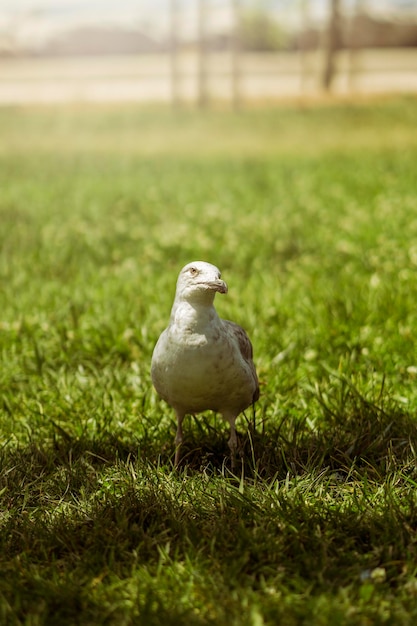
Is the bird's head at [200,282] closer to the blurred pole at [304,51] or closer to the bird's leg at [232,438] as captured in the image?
the bird's leg at [232,438]

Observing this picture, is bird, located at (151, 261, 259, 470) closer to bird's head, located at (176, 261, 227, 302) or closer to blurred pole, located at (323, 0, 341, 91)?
bird's head, located at (176, 261, 227, 302)

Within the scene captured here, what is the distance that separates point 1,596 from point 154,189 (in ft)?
22.3

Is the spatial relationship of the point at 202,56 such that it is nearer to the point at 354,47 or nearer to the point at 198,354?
the point at 354,47

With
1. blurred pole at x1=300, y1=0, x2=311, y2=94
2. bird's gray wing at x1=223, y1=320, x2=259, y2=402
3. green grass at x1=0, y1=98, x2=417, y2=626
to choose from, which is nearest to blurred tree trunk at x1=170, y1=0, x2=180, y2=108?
blurred pole at x1=300, y1=0, x2=311, y2=94

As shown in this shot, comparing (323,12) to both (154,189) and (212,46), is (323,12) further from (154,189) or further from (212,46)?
(154,189)

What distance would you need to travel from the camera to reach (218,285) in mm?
2553

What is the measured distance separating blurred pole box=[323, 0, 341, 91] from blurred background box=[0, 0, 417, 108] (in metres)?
0.01

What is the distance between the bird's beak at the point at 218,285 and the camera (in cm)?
254

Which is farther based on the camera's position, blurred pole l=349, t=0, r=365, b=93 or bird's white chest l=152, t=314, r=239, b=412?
blurred pole l=349, t=0, r=365, b=93

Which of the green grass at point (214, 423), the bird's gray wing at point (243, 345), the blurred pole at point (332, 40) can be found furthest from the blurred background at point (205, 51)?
the bird's gray wing at point (243, 345)

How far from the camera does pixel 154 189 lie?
8.68 metres

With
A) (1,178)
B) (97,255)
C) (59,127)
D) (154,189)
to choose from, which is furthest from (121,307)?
(59,127)

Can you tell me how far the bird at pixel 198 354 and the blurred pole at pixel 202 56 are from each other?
25.2 feet

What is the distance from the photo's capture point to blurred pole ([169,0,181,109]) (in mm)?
9477
